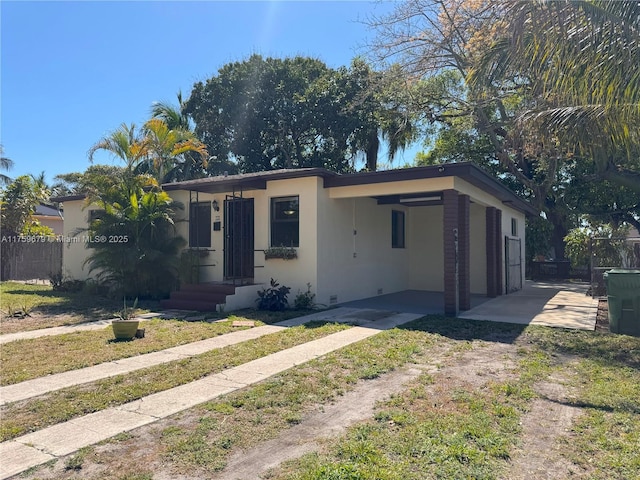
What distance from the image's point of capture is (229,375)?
538 cm

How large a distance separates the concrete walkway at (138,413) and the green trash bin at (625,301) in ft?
16.5

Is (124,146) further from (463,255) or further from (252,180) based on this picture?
(463,255)

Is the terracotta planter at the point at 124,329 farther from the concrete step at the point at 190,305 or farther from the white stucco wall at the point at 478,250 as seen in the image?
the white stucco wall at the point at 478,250

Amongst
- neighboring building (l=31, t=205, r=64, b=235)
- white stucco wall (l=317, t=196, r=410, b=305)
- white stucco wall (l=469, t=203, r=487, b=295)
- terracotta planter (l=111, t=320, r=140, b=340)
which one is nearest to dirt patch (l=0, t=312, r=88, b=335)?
terracotta planter (l=111, t=320, r=140, b=340)

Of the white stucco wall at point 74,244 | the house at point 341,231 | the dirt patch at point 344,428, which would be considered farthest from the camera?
the white stucco wall at point 74,244

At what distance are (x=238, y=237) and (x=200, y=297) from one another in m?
2.09

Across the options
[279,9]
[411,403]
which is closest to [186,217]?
[279,9]

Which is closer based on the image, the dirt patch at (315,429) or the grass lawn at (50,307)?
the dirt patch at (315,429)

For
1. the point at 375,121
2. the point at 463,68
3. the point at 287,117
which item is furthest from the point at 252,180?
the point at 287,117

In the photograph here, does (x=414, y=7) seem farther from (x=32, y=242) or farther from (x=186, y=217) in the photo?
(x=32, y=242)

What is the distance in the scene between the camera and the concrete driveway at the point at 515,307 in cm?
944

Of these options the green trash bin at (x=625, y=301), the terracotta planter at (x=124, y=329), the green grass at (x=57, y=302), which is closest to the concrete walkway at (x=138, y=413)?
the terracotta planter at (x=124, y=329)

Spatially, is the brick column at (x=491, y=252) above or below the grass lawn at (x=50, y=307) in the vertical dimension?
above

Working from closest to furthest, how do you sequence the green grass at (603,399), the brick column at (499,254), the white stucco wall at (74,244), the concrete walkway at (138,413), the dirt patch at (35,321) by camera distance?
the green grass at (603,399) → the concrete walkway at (138,413) → the dirt patch at (35,321) → the brick column at (499,254) → the white stucco wall at (74,244)
